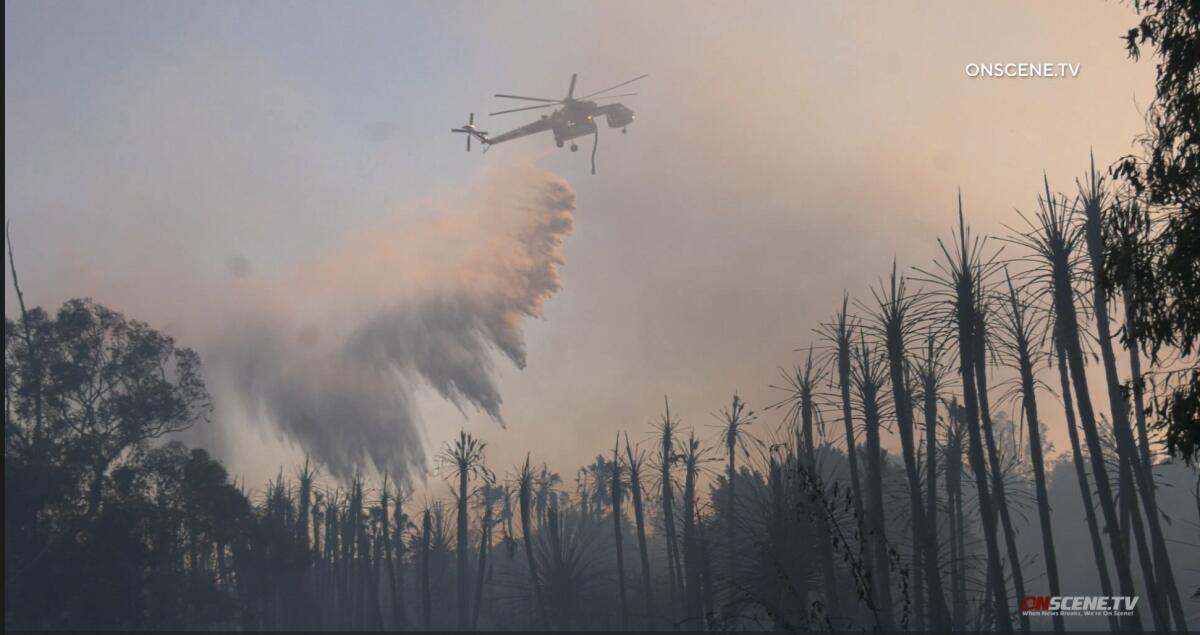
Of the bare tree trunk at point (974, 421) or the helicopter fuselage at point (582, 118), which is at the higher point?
the helicopter fuselage at point (582, 118)

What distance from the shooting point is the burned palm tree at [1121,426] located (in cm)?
3158

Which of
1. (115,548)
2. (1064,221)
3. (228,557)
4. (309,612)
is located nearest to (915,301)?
(1064,221)

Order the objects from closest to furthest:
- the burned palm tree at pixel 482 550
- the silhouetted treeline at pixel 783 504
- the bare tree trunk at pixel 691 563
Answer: the silhouetted treeline at pixel 783 504 → the bare tree trunk at pixel 691 563 → the burned palm tree at pixel 482 550

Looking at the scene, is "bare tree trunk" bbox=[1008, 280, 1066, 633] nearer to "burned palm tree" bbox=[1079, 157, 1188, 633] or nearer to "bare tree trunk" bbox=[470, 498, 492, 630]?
"burned palm tree" bbox=[1079, 157, 1188, 633]

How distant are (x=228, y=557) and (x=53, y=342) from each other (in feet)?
86.3

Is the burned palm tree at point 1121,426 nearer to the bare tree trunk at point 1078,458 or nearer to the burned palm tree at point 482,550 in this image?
the bare tree trunk at point 1078,458

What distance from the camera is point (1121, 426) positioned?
103 feet

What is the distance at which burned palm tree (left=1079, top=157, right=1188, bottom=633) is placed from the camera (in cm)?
3158

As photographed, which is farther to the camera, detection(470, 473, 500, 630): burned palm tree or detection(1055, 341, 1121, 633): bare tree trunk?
detection(470, 473, 500, 630): burned palm tree

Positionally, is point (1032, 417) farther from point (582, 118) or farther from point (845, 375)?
point (582, 118)

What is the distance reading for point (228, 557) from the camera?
9038 cm

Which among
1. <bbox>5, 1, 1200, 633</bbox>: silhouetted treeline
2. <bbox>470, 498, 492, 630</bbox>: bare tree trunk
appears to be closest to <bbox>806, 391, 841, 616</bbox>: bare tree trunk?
<bbox>5, 1, 1200, 633</bbox>: silhouetted treeline

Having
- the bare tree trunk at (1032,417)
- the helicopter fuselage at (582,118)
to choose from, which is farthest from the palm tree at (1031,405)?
the helicopter fuselage at (582,118)

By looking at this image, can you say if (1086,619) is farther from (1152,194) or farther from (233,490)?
(1152,194)
